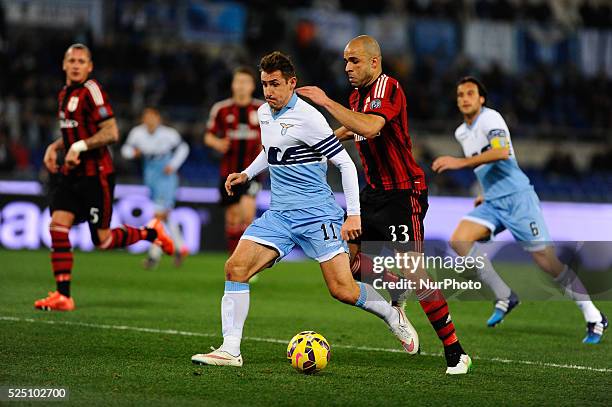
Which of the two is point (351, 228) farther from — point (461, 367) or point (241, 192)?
point (241, 192)

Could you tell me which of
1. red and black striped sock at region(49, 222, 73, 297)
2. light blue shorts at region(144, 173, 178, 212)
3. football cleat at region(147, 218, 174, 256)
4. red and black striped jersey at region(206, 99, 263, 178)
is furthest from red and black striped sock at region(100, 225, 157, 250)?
light blue shorts at region(144, 173, 178, 212)

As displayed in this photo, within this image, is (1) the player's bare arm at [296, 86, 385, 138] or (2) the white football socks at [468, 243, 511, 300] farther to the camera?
(2) the white football socks at [468, 243, 511, 300]

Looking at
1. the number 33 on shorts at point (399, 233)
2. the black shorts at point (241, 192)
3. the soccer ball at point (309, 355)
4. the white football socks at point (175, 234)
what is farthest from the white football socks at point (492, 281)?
the white football socks at point (175, 234)

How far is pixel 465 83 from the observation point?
9.86 m

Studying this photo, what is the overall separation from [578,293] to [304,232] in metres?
3.42

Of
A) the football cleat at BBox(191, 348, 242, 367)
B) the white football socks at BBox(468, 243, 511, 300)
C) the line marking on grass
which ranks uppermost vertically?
the football cleat at BBox(191, 348, 242, 367)

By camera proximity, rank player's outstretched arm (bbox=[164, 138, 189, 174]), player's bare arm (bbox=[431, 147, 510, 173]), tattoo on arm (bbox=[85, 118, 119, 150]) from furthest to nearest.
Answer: player's outstretched arm (bbox=[164, 138, 189, 174])
tattoo on arm (bbox=[85, 118, 119, 150])
player's bare arm (bbox=[431, 147, 510, 173])

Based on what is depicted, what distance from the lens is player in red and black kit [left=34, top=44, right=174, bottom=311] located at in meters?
9.86

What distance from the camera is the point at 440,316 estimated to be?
704cm

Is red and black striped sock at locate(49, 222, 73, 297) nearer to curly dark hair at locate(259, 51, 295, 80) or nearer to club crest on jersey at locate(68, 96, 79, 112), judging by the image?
club crest on jersey at locate(68, 96, 79, 112)

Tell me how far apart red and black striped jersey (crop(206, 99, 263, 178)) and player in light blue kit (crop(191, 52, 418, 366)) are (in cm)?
638

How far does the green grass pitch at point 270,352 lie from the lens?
620cm

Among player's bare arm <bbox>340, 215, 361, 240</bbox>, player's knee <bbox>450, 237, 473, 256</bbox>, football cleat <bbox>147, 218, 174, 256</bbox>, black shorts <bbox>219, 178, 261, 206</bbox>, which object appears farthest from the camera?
black shorts <bbox>219, 178, 261, 206</bbox>

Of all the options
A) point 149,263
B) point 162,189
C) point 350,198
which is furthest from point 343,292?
point 162,189
